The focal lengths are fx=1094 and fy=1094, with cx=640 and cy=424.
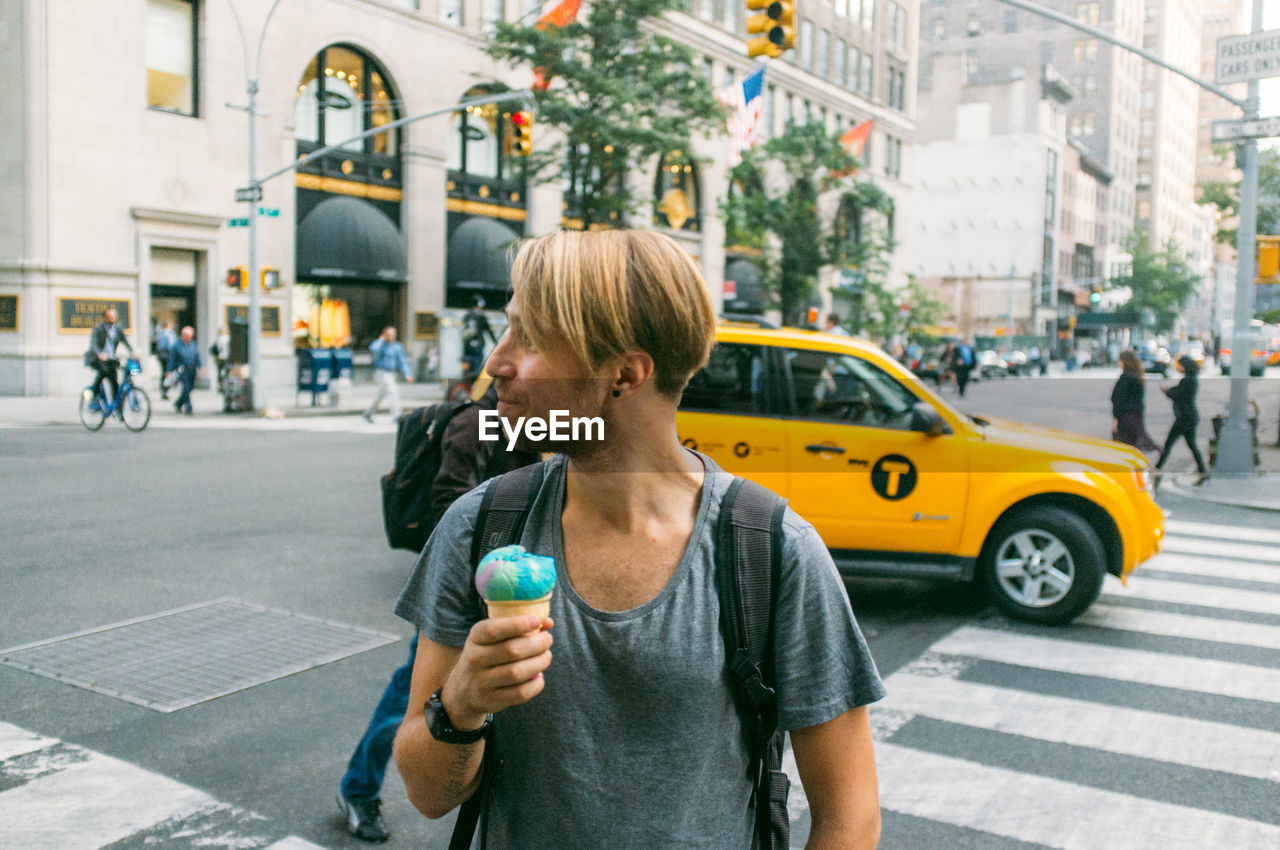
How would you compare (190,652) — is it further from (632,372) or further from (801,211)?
(801,211)

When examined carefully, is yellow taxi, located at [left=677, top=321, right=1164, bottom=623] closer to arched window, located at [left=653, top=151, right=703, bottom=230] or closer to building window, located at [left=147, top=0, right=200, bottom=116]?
building window, located at [left=147, top=0, right=200, bottom=116]

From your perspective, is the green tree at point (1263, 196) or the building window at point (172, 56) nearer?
the building window at point (172, 56)

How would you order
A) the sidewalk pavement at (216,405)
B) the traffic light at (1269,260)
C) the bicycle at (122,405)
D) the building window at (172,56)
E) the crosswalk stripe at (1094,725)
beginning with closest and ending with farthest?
the crosswalk stripe at (1094,725) → the traffic light at (1269,260) → the bicycle at (122,405) → the sidewalk pavement at (216,405) → the building window at (172,56)

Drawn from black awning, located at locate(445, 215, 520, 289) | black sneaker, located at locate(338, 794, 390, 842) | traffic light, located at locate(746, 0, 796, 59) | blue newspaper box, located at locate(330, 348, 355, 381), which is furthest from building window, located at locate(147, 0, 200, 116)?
black sneaker, located at locate(338, 794, 390, 842)

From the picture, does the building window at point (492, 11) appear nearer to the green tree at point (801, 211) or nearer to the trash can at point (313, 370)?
the green tree at point (801, 211)

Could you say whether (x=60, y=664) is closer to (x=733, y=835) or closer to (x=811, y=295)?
(x=733, y=835)

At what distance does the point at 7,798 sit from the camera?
4188 millimetres

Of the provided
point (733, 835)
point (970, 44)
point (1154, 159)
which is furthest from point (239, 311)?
point (1154, 159)

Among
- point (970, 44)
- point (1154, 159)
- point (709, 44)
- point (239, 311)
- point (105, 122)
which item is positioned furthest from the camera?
point (1154, 159)

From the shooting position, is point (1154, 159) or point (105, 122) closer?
point (105, 122)

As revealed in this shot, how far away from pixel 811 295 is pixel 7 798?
4108cm

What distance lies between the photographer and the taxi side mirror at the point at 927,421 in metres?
7.07

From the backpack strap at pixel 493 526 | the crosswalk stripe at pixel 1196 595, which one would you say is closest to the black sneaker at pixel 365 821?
the backpack strap at pixel 493 526
